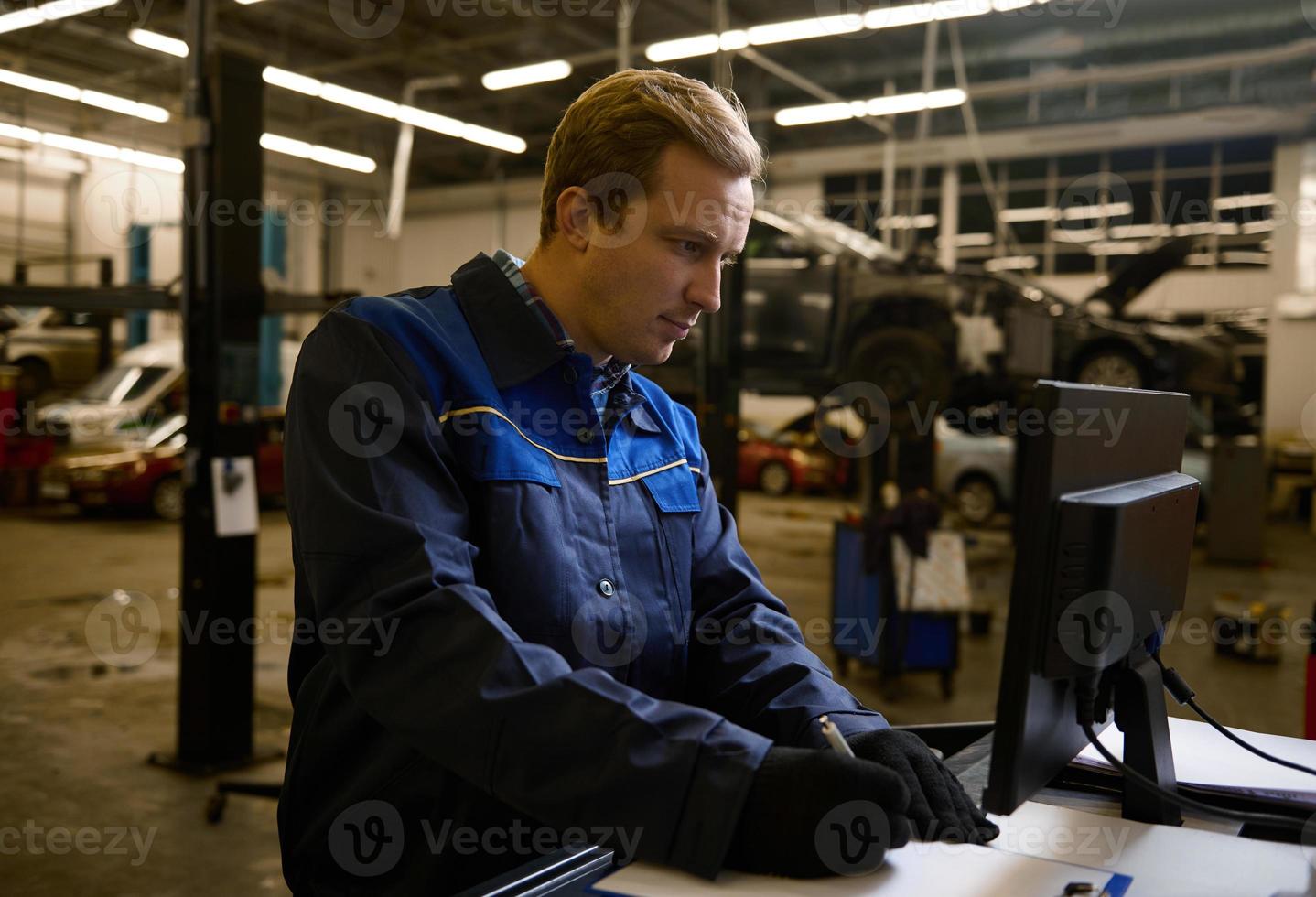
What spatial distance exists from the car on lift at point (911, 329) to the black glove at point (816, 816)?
208 inches

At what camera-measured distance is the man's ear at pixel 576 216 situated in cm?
127

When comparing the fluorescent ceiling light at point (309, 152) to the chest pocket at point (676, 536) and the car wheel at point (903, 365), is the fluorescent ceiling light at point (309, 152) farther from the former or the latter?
the chest pocket at point (676, 536)

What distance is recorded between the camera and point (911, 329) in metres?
6.73

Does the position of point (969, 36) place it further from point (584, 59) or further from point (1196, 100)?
point (584, 59)

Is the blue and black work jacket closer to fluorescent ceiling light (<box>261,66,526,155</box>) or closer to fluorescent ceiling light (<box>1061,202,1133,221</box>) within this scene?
fluorescent ceiling light (<box>261,66,526,155</box>)

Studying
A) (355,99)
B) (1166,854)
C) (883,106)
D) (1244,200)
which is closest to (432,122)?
(355,99)

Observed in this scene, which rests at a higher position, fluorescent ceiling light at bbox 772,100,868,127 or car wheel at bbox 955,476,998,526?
fluorescent ceiling light at bbox 772,100,868,127

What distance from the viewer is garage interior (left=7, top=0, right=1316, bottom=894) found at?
371 centimetres

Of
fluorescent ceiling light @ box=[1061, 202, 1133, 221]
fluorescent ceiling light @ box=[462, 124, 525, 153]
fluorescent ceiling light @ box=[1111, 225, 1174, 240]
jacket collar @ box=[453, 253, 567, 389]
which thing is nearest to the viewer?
jacket collar @ box=[453, 253, 567, 389]

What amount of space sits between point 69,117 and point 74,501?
3.41 meters

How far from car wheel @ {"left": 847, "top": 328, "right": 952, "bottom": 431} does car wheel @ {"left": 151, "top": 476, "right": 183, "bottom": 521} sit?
21.2 ft

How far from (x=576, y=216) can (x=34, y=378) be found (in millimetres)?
11093

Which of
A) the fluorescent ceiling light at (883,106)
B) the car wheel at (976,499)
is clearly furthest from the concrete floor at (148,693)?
the fluorescent ceiling light at (883,106)

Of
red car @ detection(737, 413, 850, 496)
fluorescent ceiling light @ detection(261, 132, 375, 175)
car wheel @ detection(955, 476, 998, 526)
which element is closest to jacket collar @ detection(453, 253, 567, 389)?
car wheel @ detection(955, 476, 998, 526)
